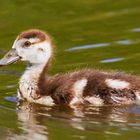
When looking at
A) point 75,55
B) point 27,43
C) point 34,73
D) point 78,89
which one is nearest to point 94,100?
point 78,89

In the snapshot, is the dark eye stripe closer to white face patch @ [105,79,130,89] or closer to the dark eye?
the dark eye

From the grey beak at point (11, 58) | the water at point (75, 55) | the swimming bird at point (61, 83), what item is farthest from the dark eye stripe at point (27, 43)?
the water at point (75, 55)

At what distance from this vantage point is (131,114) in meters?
7.48

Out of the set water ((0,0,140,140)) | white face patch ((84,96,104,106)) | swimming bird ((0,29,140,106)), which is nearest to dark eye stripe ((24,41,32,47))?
swimming bird ((0,29,140,106))

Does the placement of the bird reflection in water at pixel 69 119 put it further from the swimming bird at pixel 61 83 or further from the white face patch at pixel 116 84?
the white face patch at pixel 116 84

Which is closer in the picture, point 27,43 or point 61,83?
point 61,83

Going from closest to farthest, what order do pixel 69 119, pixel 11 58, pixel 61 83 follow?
pixel 69 119 < pixel 61 83 < pixel 11 58

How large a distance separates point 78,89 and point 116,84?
0.36 m

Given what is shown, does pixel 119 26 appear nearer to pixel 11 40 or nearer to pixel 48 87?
pixel 11 40

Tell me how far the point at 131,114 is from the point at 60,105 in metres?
0.74

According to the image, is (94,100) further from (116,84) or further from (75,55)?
(75,55)

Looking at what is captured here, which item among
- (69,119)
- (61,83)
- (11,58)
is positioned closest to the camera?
(69,119)

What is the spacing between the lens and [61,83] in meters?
7.82

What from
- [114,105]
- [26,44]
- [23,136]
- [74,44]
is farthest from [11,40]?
[23,136]
